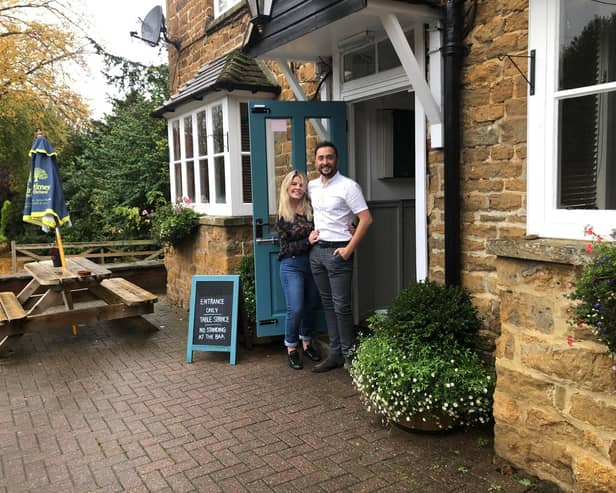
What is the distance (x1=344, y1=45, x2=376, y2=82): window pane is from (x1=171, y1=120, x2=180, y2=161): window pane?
3.63 m

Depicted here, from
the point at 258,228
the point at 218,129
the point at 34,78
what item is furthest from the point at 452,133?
the point at 34,78

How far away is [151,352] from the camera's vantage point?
5895 mm

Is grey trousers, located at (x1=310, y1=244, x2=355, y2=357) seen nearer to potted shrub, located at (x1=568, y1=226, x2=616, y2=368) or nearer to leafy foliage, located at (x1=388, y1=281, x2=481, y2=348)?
leafy foliage, located at (x1=388, y1=281, x2=481, y2=348)

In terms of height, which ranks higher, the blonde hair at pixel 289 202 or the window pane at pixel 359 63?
the window pane at pixel 359 63

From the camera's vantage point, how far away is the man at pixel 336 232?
454cm

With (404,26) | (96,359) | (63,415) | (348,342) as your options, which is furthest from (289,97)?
(63,415)

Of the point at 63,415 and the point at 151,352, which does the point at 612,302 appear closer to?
the point at 63,415

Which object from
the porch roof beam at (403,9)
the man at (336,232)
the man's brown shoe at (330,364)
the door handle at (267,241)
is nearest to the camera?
the porch roof beam at (403,9)

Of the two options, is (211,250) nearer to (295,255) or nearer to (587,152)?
(295,255)

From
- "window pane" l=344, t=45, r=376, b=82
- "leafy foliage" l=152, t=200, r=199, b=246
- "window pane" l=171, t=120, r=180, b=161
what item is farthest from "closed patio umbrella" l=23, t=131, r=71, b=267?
"window pane" l=344, t=45, r=376, b=82

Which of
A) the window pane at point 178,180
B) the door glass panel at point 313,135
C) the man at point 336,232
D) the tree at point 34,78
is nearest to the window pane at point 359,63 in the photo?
the door glass panel at point 313,135

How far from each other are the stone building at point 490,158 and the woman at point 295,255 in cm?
50

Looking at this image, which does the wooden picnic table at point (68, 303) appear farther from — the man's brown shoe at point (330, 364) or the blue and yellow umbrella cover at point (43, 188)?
the man's brown shoe at point (330, 364)

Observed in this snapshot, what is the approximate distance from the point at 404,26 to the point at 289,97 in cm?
225
